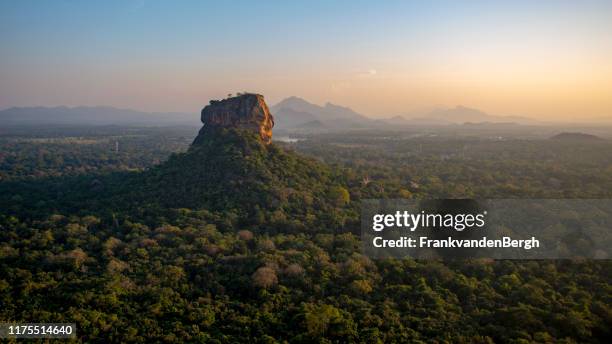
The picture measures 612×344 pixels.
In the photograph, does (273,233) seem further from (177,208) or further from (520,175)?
(520,175)

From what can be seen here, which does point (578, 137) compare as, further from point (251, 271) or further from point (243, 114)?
point (251, 271)

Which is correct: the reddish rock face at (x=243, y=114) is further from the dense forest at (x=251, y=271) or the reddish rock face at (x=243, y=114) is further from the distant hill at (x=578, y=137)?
→ the distant hill at (x=578, y=137)

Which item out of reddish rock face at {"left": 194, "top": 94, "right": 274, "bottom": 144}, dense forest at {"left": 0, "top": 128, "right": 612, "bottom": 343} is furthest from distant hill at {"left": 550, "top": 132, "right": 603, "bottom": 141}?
reddish rock face at {"left": 194, "top": 94, "right": 274, "bottom": 144}

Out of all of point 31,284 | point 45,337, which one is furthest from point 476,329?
point 31,284

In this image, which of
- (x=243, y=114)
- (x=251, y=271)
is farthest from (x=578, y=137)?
(x=251, y=271)

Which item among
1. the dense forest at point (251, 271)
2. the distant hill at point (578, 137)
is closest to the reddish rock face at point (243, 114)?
the dense forest at point (251, 271)

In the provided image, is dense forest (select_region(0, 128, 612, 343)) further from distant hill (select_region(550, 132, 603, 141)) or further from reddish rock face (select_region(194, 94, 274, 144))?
distant hill (select_region(550, 132, 603, 141))
